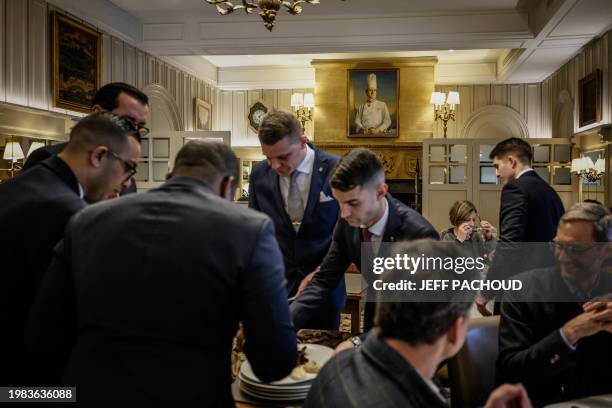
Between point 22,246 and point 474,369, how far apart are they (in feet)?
4.84

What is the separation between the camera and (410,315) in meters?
1.00

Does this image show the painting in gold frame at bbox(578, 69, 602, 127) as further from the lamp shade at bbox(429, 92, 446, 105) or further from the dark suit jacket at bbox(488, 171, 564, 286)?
the dark suit jacket at bbox(488, 171, 564, 286)

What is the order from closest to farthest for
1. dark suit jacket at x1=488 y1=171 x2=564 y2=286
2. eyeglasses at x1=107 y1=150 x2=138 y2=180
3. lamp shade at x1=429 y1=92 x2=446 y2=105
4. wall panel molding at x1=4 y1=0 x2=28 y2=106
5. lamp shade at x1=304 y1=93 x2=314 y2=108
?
eyeglasses at x1=107 y1=150 x2=138 y2=180, dark suit jacket at x1=488 y1=171 x2=564 y2=286, wall panel molding at x1=4 y1=0 x2=28 y2=106, lamp shade at x1=429 y1=92 x2=446 y2=105, lamp shade at x1=304 y1=93 x2=314 y2=108

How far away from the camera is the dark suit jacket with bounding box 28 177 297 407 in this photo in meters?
1.12

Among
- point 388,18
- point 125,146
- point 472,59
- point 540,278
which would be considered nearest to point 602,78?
point 388,18

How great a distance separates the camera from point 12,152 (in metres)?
4.50

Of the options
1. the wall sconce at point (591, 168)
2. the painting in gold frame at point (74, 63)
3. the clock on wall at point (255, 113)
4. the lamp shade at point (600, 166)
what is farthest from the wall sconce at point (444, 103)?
the painting in gold frame at point (74, 63)

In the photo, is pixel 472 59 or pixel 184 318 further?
pixel 472 59

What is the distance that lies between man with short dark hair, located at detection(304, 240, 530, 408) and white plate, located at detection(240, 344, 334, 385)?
300mm

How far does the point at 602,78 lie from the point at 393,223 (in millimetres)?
5324

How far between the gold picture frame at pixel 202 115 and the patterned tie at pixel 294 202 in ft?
21.3

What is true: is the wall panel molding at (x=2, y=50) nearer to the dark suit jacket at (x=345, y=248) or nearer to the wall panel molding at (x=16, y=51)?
the wall panel molding at (x=16, y=51)

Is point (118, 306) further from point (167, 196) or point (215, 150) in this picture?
point (215, 150)

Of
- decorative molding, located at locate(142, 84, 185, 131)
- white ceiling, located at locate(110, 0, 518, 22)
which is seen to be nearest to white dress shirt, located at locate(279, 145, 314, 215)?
white ceiling, located at locate(110, 0, 518, 22)
